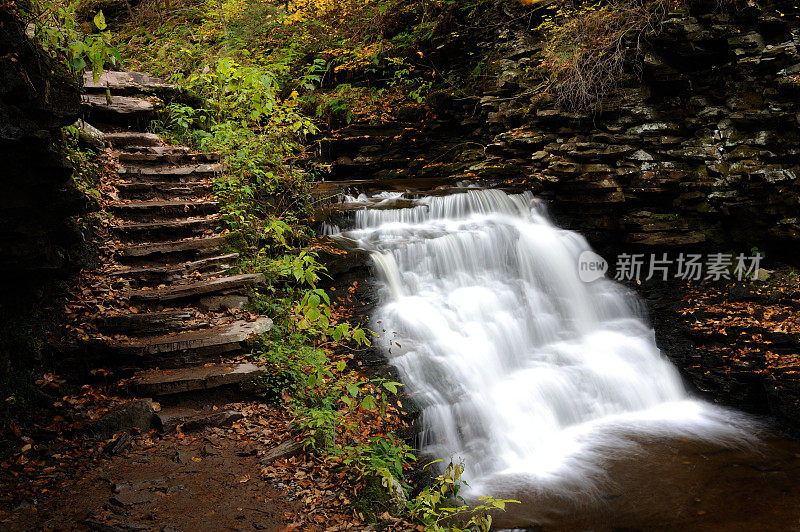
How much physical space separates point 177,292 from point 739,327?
8675 millimetres

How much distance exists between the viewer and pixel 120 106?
A: 771 cm

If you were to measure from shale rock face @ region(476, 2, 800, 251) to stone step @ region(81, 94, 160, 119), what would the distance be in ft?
24.3

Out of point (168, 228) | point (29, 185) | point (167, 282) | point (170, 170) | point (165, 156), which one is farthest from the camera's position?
point (165, 156)

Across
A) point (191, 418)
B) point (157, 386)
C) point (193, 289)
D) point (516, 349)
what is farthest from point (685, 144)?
point (157, 386)

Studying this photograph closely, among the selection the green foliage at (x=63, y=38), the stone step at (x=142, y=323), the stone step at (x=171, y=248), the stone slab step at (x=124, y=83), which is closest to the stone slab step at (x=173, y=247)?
the stone step at (x=171, y=248)

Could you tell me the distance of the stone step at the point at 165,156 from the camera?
22.7ft

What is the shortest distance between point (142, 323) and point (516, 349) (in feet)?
17.3

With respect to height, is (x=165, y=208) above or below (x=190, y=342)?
above

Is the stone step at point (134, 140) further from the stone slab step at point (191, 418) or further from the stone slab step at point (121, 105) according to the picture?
the stone slab step at point (191, 418)

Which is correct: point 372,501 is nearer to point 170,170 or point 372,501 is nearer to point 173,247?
point 173,247

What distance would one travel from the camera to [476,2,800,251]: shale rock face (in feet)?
27.4

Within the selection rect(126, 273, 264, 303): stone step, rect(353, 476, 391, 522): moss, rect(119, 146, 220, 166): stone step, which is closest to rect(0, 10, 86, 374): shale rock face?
rect(126, 273, 264, 303): stone step

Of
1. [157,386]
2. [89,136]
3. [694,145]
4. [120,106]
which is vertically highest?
[120,106]

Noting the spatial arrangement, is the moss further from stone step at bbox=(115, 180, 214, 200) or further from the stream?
stone step at bbox=(115, 180, 214, 200)
